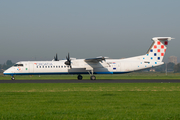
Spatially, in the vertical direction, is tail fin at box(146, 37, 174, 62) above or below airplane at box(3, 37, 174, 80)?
above

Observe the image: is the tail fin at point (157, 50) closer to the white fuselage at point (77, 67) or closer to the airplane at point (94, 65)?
the airplane at point (94, 65)

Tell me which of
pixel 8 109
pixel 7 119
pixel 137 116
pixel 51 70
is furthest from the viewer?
pixel 51 70

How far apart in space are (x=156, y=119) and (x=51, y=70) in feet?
107

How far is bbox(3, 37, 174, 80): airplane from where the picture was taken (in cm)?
4038

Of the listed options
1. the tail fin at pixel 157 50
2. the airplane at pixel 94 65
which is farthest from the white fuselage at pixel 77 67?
the tail fin at pixel 157 50

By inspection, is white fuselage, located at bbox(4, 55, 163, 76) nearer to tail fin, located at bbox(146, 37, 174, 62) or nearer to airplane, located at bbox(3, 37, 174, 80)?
airplane, located at bbox(3, 37, 174, 80)

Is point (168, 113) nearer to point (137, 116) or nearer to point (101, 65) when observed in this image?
point (137, 116)

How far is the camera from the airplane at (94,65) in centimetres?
4038

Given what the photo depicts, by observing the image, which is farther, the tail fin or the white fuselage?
A: the tail fin

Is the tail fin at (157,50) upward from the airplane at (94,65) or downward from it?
upward

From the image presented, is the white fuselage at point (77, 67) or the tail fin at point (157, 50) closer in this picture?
the white fuselage at point (77, 67)

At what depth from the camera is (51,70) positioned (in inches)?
1587

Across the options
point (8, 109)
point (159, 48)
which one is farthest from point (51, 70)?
point (8, 109)

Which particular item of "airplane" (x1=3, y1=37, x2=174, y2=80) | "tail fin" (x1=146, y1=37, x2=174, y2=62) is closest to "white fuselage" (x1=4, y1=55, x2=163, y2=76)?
"airplane" (x1=3, y1=37, x2=174, y2=80)
